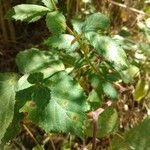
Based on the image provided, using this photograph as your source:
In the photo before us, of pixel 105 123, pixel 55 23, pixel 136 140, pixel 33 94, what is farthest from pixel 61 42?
pixel 136 140

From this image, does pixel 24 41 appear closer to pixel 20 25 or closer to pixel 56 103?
pixel 20 25

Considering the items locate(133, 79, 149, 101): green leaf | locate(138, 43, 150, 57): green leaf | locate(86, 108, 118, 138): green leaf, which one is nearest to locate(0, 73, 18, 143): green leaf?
A: locate(86, 108, 118, 138): green leaf

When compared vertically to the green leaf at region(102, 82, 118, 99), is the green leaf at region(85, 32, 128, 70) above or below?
above

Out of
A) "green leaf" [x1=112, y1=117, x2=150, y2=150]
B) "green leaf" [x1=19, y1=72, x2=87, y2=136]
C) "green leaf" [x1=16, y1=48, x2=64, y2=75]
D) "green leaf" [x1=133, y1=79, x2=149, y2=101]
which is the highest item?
"green leaf" [x1=16, y1=48, x2=64, y2=75]

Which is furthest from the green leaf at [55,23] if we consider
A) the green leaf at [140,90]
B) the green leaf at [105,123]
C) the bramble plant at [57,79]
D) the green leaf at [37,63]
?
the green leaf at [140,90]

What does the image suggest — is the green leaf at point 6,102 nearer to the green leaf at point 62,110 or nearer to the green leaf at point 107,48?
the green leaf at point 62,110

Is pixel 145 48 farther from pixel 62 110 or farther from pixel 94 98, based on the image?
pixel 62 110

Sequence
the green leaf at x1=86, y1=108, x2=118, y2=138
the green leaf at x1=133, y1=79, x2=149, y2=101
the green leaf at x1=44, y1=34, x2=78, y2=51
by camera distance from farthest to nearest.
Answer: the green leaf at x1=133, y1=79, x2=149, y2=101, the green leaf at x1=86, y1=108, x2=118, y2=138, the green leaf at x1=44, y1=34, x2=78, y2=51

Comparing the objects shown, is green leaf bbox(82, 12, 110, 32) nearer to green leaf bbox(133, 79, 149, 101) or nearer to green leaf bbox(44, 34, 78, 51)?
green leaf bbox(44, 34, 78, 51)
